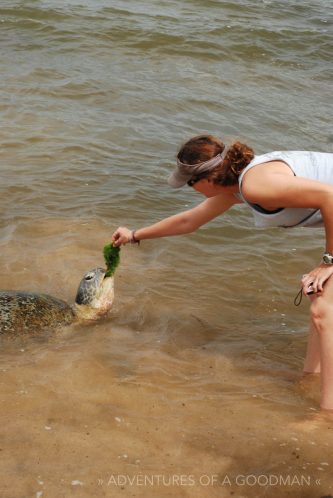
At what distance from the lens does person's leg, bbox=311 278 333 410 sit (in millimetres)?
3238

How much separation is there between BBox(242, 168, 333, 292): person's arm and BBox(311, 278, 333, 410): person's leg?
29cm

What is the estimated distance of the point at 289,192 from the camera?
3.08 meters

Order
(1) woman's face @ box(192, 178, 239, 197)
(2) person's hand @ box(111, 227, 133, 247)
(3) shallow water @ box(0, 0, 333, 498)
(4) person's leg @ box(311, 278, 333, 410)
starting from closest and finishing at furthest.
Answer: (3) shallow water @ box(0, 0, 333, 498), (4) person's leg @ box(311, 278, 333, 410), (1) woman's face @ box(192, 178, 239, 197), (2) person's hand @ box(111, 227, 133, 247)

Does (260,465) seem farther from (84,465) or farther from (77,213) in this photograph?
(77,213)

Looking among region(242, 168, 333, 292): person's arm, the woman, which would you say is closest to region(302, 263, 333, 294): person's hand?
the woman

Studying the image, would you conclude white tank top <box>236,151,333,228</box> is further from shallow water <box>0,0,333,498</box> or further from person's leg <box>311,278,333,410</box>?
shallow water <box>0,0,333,498</box>

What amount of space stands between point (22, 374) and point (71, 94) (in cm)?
583

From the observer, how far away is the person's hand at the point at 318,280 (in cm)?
324

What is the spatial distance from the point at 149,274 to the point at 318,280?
2.05 metres

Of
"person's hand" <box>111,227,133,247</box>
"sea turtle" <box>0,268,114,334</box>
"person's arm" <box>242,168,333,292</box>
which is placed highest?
"person's arm" <box>242,168,333,292</box>

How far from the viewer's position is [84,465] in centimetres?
285

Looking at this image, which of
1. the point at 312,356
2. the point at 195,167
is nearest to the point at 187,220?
the point at 195,167

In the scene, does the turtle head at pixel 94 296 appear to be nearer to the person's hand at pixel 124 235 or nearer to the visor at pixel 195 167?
the person's hand at pixel 124 235

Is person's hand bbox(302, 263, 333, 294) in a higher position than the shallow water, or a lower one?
higher
